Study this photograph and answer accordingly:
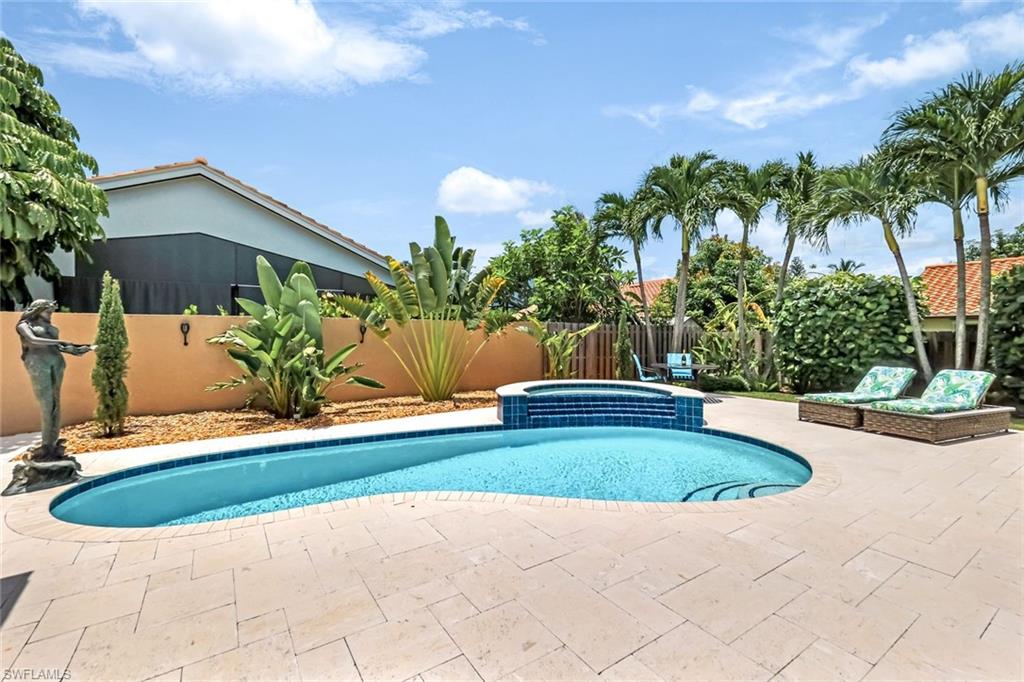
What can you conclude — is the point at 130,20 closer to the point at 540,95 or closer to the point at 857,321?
the point at 540,95

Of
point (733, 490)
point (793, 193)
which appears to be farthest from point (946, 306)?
point (733, 490)

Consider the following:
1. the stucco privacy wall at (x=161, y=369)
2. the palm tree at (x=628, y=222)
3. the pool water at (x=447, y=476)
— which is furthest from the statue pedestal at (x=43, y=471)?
the palm tree at (x=628, y=222)

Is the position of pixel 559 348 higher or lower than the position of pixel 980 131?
lower

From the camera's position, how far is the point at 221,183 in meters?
12.0

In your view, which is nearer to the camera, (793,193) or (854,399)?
(854,399)

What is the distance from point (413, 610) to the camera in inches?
109

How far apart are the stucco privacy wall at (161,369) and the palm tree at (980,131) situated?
12.0 m

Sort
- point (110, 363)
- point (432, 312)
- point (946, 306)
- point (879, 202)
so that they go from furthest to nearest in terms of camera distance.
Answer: point (946, 306) < point (432, 312) < point (879, 202) < point (110, 363)

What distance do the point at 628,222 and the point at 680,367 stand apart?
447 centimetres

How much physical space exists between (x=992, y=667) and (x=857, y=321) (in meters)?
11.5

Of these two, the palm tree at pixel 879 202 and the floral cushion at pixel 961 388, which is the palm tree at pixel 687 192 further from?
the floral cushion at pixel 961 388

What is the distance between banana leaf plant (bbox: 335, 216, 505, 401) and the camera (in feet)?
35.0

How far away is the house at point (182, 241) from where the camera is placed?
35.0ft

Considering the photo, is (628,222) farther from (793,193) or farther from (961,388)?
(961,388)
